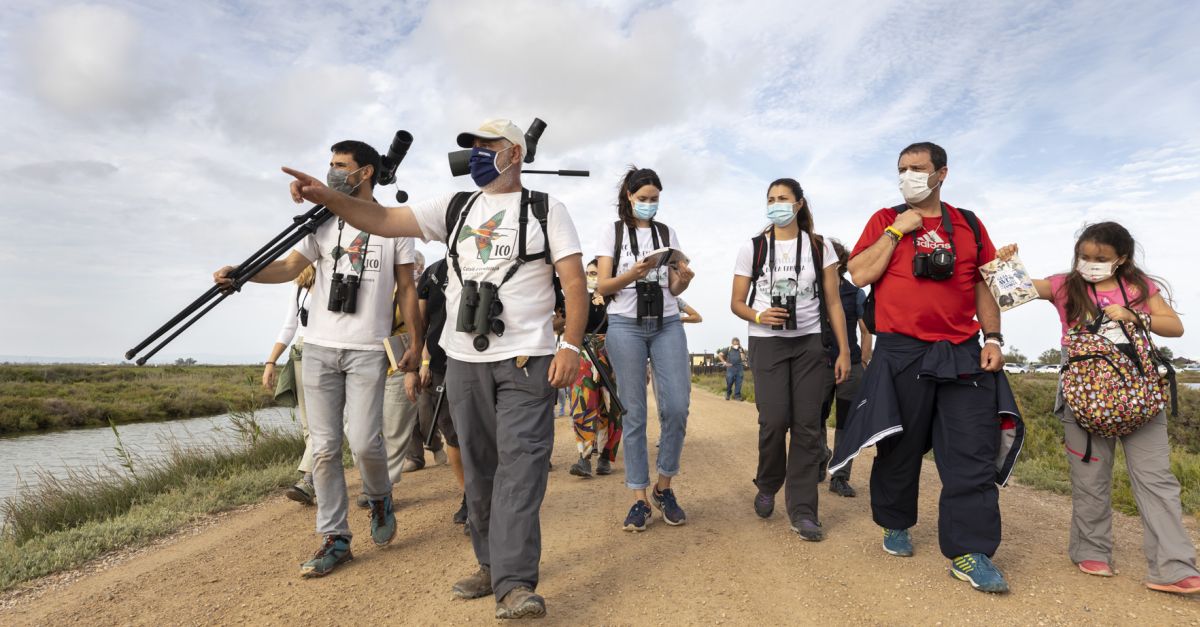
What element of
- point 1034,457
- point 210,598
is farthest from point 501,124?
point 1034,457

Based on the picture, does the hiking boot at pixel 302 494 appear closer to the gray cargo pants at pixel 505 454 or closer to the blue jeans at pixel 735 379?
the gray cargo pants at pixel 505 454

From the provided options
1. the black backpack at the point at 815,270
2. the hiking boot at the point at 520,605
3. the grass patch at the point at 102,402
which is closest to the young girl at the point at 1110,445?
the black backpack at the point at 815,270

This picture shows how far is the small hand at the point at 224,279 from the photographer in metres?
3.89

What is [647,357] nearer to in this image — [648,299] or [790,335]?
[648,299]

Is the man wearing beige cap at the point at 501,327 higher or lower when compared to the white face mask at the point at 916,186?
lower

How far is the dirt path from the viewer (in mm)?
3275

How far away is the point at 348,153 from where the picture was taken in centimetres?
441

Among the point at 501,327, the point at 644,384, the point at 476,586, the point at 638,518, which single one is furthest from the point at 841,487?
the point at 501,327

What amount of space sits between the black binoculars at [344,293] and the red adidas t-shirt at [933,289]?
3183 millimetres

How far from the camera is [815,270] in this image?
497 centimetres

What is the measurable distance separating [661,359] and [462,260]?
1.92 meters

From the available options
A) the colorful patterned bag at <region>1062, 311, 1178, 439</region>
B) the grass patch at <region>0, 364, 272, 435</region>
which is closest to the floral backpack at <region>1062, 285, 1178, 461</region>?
the colorful patterned bag at <region>1062, 311, 1178, 439</region>

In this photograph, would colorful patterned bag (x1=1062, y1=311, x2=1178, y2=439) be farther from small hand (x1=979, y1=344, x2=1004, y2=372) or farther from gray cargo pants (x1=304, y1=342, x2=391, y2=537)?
gray cargo pants (x1=304, y1=342, x2=391, y2=537)

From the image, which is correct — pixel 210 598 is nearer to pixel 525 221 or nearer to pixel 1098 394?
pixel 525 221
